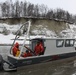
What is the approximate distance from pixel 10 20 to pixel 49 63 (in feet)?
131

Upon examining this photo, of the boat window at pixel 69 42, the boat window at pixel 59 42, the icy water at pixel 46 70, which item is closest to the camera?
the icy water at pixel 46 70

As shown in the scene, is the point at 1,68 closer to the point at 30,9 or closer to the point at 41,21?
the point at 41,21

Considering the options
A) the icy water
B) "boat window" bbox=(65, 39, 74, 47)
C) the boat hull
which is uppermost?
"boat window" bbox=(65, 39, 74, 47)

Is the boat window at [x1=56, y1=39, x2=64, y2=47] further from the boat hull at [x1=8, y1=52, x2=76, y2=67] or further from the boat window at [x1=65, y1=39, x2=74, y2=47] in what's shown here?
the boat hull at [x1=8, y1=52, x2=76, y2=67]

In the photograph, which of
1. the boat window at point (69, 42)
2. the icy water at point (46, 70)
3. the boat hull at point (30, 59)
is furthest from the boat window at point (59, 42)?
the icy water at point (46, 70)

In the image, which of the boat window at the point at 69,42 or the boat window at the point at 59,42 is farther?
the boat window at the point at 69,42

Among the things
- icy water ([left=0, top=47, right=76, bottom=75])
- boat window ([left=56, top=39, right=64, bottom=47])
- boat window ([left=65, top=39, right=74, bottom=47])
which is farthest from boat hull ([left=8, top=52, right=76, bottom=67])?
boat window ([left=65, top=39, right=74, bottom=47])

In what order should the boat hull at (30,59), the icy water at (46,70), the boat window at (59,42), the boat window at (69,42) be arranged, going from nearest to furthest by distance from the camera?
the icy water at (46,70) < the boat hull at (30,59) < the boat window at (59,42) < the boat window at (69,42)

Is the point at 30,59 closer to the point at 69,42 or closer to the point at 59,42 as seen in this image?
the point at 59,42

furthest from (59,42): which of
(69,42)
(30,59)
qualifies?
(30,59)

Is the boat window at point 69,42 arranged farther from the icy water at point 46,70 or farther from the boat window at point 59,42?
the icy water at point 46,70

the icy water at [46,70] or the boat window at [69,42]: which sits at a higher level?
the boat window at [69,42]

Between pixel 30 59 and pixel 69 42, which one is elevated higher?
pixel 69 42

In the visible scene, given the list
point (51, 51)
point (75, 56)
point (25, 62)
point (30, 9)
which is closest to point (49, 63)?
point (51, 51)
